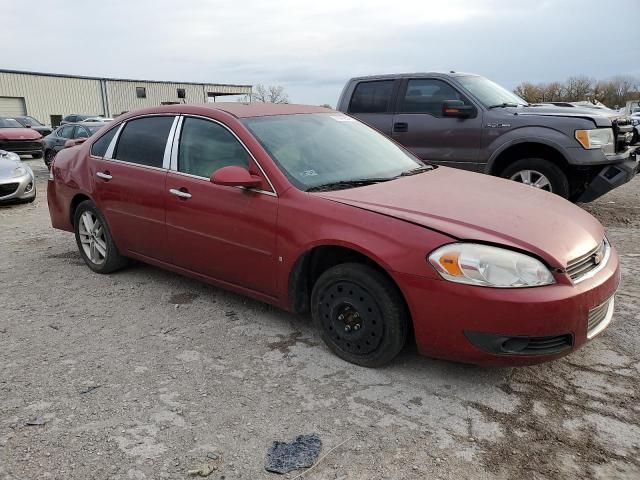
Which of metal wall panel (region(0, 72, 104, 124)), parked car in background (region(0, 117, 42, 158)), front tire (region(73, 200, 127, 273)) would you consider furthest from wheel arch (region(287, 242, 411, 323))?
metal wall panel (region(0, 72, 104, 124))

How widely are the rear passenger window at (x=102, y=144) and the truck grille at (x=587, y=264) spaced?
393 cm

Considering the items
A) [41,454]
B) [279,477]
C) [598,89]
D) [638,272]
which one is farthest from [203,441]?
[598,89]

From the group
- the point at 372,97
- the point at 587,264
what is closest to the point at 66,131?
the point at 372,97

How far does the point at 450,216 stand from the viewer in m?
2.92

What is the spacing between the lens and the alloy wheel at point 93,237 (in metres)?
4.93

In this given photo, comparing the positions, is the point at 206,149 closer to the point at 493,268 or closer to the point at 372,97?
the point at 493,268

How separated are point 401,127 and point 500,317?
505 centimetres

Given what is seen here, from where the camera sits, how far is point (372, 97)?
24.9 ft

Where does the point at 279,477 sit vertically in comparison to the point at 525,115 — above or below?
below

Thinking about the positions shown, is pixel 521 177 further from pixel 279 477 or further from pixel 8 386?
pixel 8 386

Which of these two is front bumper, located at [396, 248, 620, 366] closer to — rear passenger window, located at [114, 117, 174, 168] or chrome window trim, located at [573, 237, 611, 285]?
chrome window trim, located at [573, 237, 611, 285]

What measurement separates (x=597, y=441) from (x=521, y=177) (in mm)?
4474

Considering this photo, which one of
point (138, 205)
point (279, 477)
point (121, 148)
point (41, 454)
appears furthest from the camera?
point (121, 148)

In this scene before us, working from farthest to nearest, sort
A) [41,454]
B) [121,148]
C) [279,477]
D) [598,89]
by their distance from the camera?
[598,89]
[121,148]
[41,454]
[279,477]
